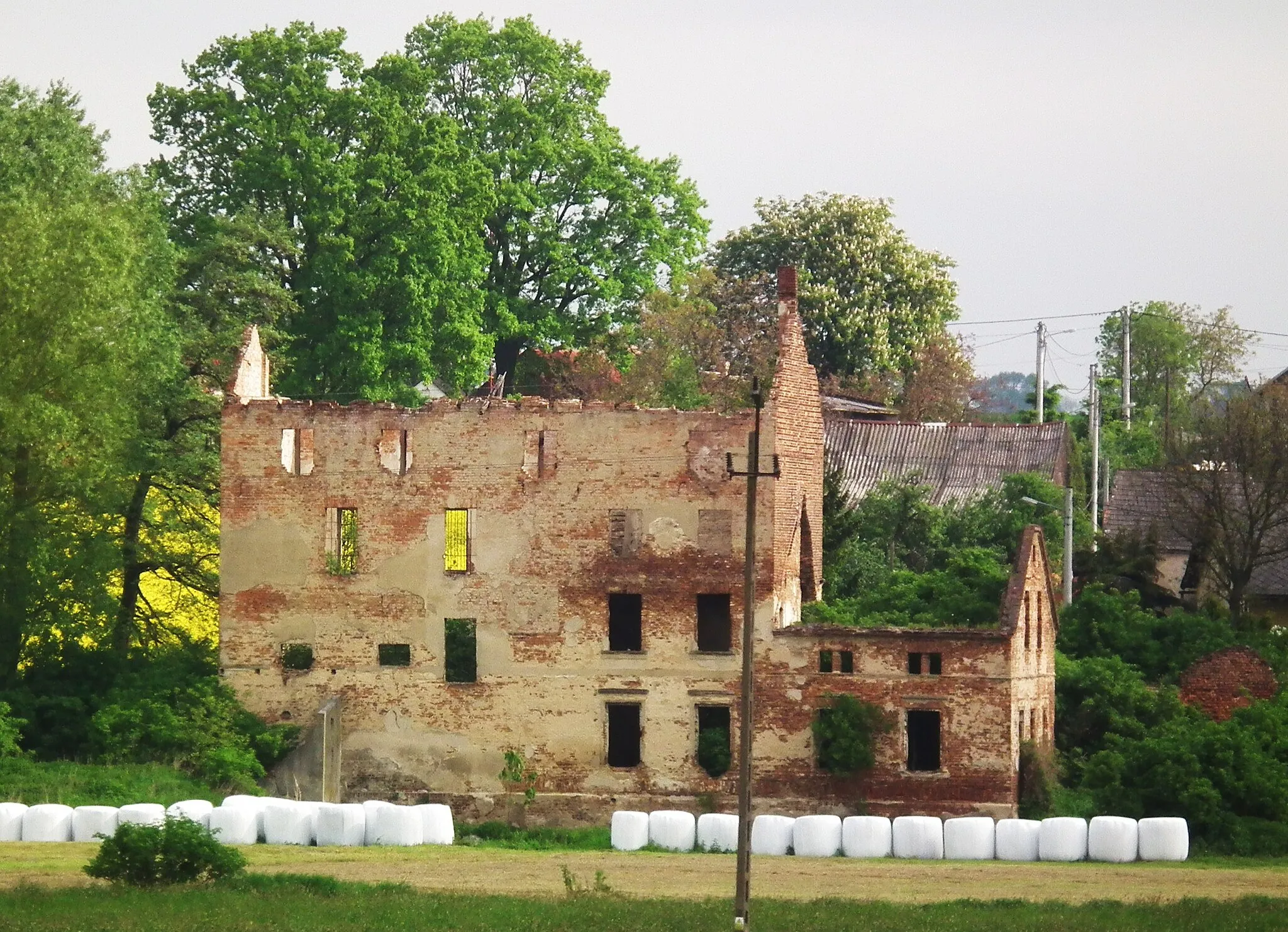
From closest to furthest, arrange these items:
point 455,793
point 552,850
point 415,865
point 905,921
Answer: point 905,921, point 415,865, point 552,850, point 455,793

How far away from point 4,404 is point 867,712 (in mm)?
18269

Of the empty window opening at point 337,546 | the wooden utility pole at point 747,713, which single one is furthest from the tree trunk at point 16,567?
the wooden utility pole at point 747,713

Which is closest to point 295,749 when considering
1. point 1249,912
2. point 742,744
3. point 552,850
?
point 552,850

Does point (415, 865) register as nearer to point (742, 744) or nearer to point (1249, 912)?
point (742, 744)

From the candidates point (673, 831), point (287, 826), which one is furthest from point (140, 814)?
point (673, 831)

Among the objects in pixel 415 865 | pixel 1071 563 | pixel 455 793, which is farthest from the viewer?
pixel 1071 563

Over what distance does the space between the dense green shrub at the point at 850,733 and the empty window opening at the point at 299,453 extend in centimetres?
1147

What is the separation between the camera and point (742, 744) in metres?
36.4

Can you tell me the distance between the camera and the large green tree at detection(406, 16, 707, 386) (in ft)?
239

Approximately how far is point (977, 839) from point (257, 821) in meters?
12.7

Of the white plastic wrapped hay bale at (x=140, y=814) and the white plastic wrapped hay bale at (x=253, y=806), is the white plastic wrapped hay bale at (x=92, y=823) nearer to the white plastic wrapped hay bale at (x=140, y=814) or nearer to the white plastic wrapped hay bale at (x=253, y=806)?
the white plastic wrapped hay bale at (x=140, y=814)

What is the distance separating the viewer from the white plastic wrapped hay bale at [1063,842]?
145 ft

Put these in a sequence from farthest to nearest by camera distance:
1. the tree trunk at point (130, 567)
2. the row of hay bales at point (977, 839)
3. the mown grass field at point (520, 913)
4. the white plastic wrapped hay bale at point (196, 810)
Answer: the tree trunk at point (130, 567), the row of hay bales at point (977, 839), the white plastic wrapped hay bale at point (196, 810), the mown grass field at point (520, 913)

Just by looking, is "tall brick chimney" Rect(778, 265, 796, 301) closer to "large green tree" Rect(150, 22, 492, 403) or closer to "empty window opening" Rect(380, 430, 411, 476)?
"empty window opening" Rect(380, 430, 411, 476)
